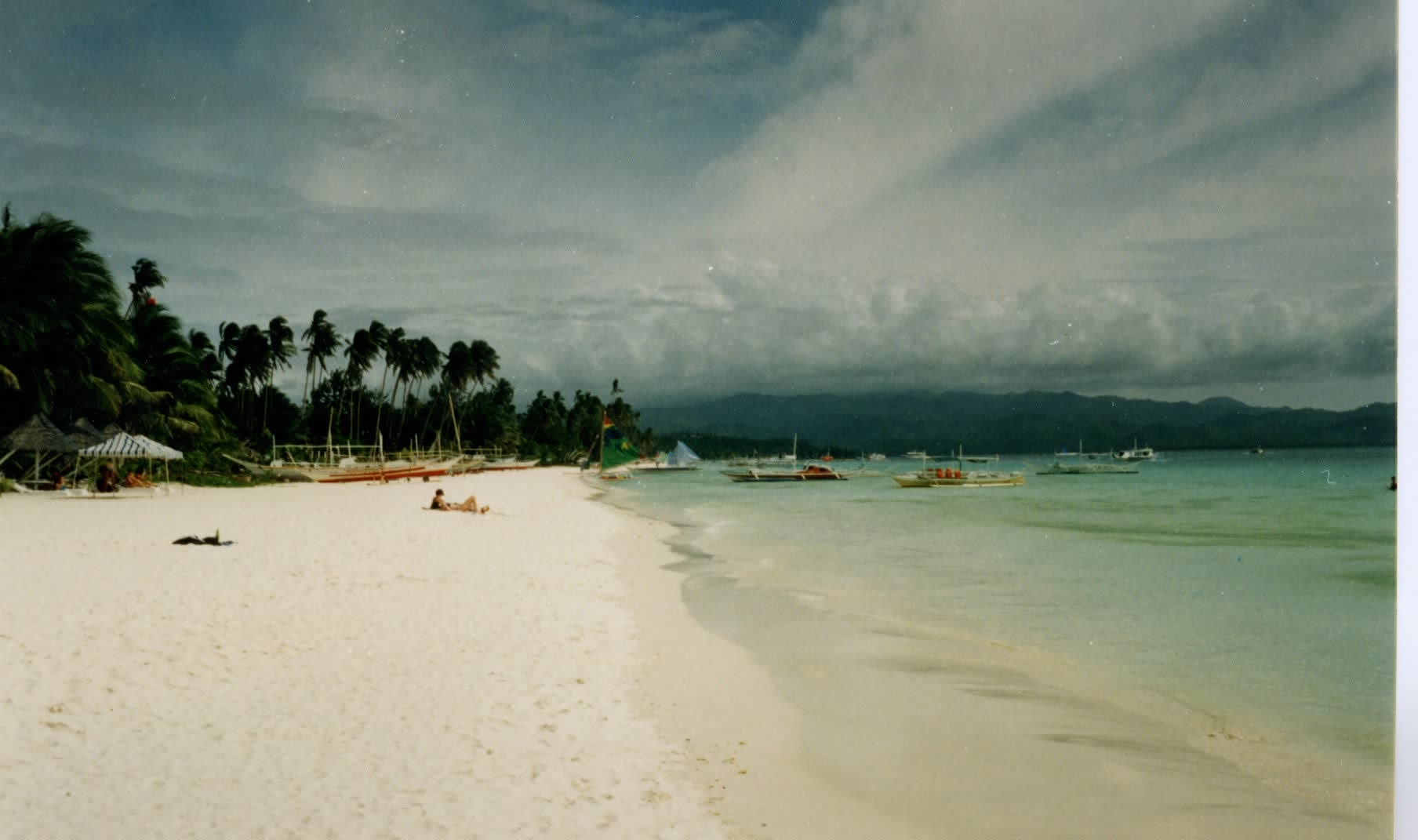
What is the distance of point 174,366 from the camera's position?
2475 centimetres

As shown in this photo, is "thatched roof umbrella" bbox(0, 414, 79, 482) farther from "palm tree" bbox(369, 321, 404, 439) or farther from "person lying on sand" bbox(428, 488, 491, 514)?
"palm tree" bbox(369, 321, 404, 439)

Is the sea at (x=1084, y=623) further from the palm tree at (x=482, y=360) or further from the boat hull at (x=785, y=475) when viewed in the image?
the palm tree at (x=482, y=360)

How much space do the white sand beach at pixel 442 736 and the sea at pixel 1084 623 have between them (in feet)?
1.36

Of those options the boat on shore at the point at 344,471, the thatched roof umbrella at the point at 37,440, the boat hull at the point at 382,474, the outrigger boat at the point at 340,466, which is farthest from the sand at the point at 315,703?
the boat hull at the point at 382,474

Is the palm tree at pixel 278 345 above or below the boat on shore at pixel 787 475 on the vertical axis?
above

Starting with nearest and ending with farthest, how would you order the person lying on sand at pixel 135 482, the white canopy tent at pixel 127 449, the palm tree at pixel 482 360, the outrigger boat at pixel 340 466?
1. the white canopy tent at pixel 127 449
2. the person lying on sand at pixel 135 482
3. the outrigger boat at pixel 340 466
4. the palm tree at pixel 482 360

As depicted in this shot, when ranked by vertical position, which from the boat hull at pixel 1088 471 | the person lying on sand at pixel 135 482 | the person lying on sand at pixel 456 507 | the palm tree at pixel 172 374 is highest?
the palm tree at pixel 172 374

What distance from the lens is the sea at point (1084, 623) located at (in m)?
4.74

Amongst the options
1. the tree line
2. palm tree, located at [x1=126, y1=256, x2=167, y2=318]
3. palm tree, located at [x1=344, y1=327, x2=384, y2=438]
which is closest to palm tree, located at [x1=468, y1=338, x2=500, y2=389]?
the tree line

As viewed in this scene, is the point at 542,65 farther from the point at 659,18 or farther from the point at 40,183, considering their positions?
the point at 40,183

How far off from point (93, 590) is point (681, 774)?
4.70 m

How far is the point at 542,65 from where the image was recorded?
7.92 m

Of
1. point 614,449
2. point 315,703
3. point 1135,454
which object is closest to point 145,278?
point 614,449

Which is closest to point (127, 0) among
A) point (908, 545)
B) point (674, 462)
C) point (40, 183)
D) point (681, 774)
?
point (40, 183)
